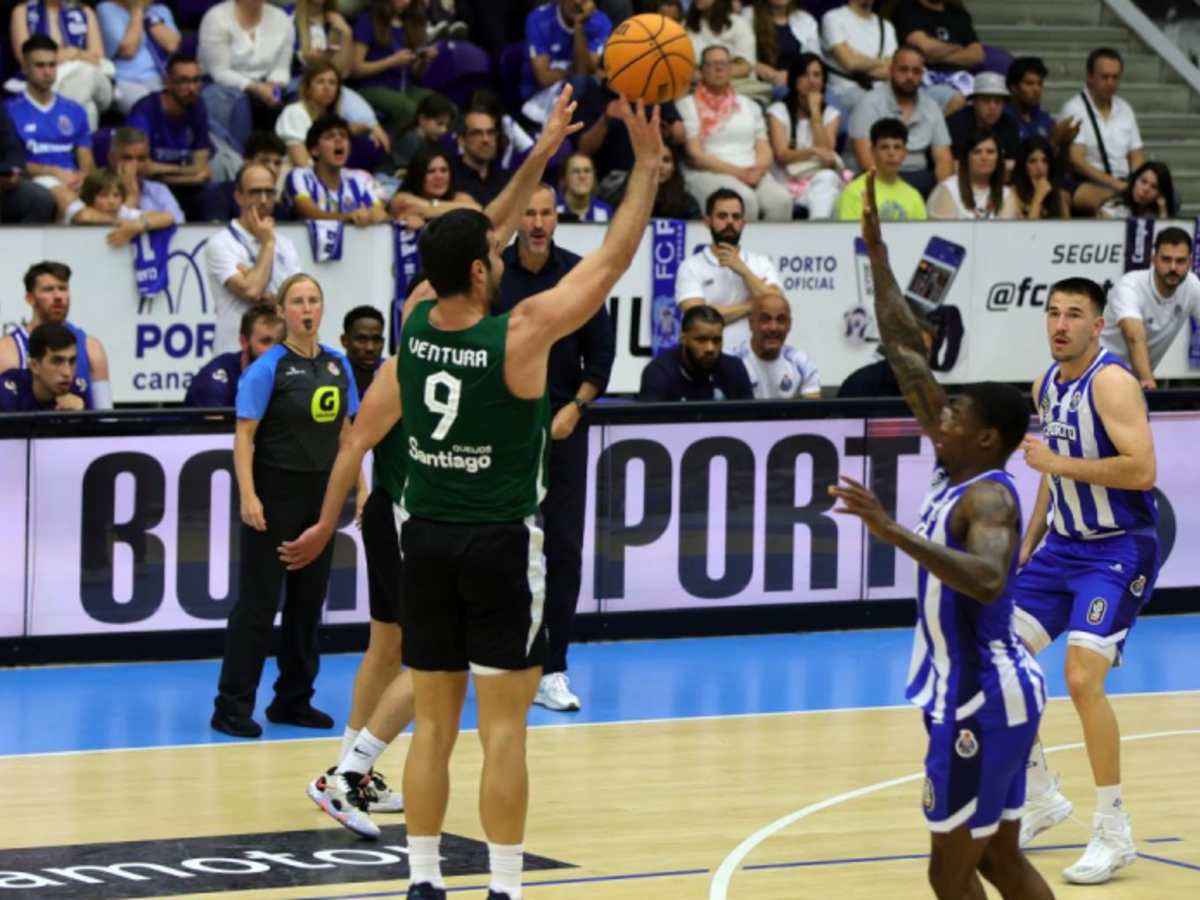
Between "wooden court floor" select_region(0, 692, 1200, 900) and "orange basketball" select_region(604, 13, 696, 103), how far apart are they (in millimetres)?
3010

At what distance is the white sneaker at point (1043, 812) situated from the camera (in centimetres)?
890

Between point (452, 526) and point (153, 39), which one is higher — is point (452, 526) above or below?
below

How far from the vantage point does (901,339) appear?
23.4 feet

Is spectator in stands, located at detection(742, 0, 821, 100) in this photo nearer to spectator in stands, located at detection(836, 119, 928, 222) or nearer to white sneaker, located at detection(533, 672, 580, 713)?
spectator in stands, located at detection(836, 119, 928, 222)

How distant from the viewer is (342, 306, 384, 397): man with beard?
37.4 feet

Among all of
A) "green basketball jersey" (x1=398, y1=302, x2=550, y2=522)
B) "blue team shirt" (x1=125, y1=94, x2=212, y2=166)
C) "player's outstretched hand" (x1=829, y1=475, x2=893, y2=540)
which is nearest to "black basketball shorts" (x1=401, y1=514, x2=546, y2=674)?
"green basketball jersey" (x1=398, y1=302, x2=550, y2=522)

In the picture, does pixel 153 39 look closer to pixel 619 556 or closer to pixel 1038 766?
pixel 619 556

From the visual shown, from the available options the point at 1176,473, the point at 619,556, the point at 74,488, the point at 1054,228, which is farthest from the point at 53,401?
the point at 1054,228

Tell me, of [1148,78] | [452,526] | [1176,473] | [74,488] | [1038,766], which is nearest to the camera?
[452,526]

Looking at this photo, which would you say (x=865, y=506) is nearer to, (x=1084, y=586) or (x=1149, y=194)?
(x=1084, y=586)

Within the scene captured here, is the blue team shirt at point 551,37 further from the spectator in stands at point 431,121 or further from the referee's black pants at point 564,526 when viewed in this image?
the referee's black pants at point 564,526

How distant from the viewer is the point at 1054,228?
17.2 metres

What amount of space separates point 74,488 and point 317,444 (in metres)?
1.92

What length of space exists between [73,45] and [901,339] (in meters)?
10.0
